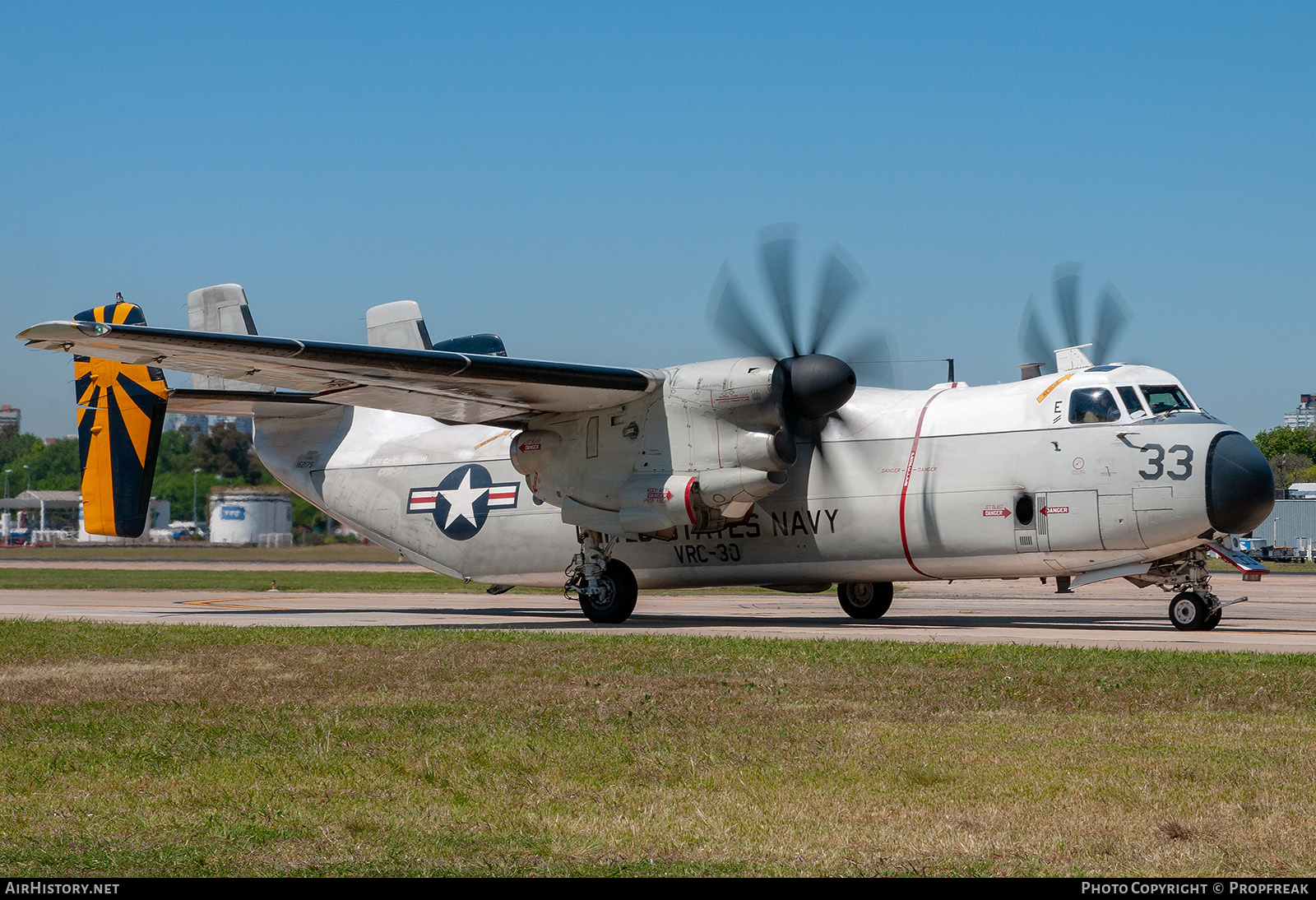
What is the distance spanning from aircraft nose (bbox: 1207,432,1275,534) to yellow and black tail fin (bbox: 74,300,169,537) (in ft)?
57.2

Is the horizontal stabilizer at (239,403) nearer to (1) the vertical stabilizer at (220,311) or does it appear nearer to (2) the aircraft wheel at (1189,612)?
(1) the vertical stabilizer at (220,311)

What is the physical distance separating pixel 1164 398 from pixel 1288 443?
13677 cm

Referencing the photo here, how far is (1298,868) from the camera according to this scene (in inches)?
201

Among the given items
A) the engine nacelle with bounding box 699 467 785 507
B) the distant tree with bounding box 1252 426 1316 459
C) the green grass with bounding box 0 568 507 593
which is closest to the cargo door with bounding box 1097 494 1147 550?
the engine nacelle with bounding box 699 467 785 507

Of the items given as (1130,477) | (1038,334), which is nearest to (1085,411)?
(1130,477)

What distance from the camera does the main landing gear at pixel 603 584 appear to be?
2034 cm

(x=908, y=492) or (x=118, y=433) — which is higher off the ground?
(x=118, y=433)

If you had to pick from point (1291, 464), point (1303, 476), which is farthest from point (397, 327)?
point (1291, 464)

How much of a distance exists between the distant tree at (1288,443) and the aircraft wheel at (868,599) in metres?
128

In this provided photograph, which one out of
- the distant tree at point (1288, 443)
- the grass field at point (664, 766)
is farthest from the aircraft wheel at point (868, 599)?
the distant tree at point (1288, 443)

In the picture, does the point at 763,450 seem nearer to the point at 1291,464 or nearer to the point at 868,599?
the point at 868,599

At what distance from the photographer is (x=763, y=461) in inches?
727

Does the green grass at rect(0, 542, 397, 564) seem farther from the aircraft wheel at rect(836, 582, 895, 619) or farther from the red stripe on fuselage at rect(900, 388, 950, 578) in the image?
the red stripe on fuselage at rect(900, 388, 950, 578)

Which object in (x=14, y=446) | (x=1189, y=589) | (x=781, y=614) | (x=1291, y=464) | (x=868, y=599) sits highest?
(x=14, y=446)
